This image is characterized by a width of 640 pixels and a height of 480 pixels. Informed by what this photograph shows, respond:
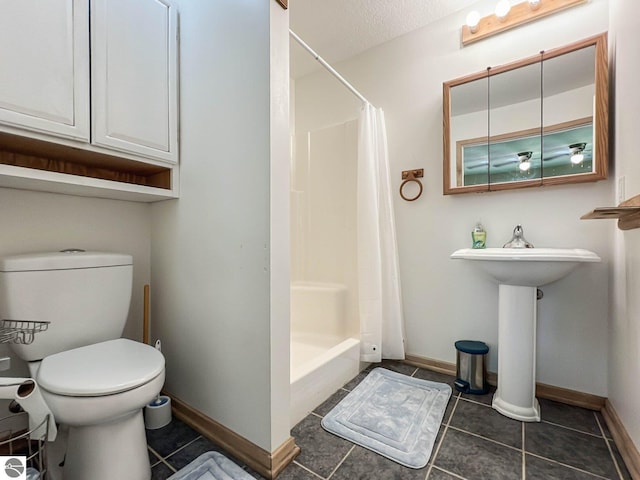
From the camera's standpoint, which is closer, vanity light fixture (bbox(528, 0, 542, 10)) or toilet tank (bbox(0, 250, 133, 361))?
toilet tank (bbox(0, 250, 133, 361))

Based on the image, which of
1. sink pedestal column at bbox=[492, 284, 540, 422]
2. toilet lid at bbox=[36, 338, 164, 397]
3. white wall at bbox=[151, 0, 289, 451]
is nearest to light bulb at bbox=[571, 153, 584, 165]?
sink pedestal column at bbox=[492, 284, 540, 422]

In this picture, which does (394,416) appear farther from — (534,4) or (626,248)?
(534,4)

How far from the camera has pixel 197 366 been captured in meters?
1.42

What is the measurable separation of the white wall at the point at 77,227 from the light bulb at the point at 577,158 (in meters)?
2.35

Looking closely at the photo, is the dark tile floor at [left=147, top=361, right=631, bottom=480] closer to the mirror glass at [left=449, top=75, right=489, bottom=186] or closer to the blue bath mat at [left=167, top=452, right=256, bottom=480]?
the blue bath mat at [left=167, top=452, right=256, bottom=480]

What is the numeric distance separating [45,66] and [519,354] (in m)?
2.33

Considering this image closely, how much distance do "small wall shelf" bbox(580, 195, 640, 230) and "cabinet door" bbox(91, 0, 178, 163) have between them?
5.90 ft

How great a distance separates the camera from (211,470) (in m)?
1.14

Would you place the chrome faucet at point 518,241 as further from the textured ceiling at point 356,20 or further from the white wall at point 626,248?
the textured ceiling at point 356,20

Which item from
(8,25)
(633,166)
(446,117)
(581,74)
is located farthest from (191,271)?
(581,74)

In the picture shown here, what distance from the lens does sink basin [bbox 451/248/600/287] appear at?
1287 millimetres

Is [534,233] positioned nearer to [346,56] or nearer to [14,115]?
[346,56]

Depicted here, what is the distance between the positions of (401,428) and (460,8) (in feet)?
8.16

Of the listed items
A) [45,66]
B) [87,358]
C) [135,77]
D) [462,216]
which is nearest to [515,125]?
[462,216]
